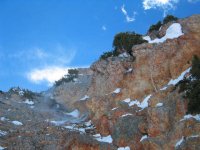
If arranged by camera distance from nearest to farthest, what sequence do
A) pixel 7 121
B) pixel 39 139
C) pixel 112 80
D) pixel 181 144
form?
pixel 181 144 < pixel 39 139 < pixel 112 80 < pixel 7 121

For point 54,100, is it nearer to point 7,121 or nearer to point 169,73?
point 7,121

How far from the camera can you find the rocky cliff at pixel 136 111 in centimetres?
4603

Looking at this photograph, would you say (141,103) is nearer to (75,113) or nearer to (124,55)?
(124,55)

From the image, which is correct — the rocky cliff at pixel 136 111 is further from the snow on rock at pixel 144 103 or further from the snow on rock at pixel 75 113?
the snow on rock at pixel 75 113

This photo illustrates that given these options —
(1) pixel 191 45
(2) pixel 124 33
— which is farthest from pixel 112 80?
(1) pixel 191 45

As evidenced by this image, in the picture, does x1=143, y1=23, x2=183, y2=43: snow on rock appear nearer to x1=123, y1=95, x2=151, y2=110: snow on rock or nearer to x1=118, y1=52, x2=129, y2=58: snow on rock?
x1=118, y1=52, x2=129, y2=58: snow on rock

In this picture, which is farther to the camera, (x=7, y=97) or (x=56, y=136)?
(x=7, y=97)

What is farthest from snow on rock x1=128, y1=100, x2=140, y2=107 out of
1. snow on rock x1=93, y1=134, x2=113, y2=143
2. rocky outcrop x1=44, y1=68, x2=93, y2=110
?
rocky outcrop x1=44, y1=68, x2=93, y2=110

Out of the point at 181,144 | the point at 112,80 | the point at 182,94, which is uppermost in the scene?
the point at 112,80

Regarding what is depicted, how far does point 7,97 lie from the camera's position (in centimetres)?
9950

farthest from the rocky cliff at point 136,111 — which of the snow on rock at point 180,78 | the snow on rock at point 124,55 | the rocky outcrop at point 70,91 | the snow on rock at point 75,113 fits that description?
the rocky outcrop at point 70,91

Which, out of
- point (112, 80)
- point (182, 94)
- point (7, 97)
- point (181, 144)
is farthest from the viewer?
point (7, 97)

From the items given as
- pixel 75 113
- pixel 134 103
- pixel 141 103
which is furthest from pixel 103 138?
pixel 75 113

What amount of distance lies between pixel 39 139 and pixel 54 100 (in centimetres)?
4248
